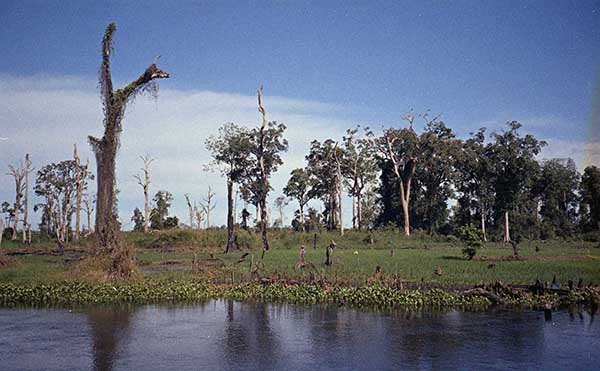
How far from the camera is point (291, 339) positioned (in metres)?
15.2

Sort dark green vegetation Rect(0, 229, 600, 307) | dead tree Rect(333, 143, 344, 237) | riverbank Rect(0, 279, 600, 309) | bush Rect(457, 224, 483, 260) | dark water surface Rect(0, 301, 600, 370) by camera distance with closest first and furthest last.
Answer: dark water surface Rect(0, 301, 600, 370) → riverbank Rect(0, 279, 600, 309) → dark green vegetation Rect(0, 229, 600, 307) → bush Rect(457, 224, 483, 260) → dead tree Rect(333, 143, 344, 237)

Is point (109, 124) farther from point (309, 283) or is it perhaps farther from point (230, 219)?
point (230, 219)

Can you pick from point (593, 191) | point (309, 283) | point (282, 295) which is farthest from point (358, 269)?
point (593, 191)

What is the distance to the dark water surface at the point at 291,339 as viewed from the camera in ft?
42.0

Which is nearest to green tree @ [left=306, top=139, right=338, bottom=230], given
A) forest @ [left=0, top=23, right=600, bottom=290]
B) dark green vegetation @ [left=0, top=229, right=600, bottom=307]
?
forest @ [left=0, top=23, right=600, bottom=290]

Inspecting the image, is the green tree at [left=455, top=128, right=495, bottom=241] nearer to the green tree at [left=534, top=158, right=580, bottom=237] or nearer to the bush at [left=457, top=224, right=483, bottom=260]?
the green tree at [left=534, top=158, right=580, bottom=237]

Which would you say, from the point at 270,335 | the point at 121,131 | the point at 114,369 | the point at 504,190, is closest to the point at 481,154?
the point at 504,190

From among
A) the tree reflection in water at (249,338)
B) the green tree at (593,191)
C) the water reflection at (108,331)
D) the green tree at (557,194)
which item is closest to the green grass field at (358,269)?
the tree reflection in water at (249,338)

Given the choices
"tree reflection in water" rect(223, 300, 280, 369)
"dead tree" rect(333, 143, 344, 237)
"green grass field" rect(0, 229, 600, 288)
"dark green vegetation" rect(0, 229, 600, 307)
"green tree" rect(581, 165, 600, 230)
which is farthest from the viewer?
"dead tree" rect(333, 143, 344, 237)

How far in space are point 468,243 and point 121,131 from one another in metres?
21.7

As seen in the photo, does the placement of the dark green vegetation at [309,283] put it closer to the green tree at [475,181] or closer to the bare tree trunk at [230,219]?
the bare tree trunk at [230,219]

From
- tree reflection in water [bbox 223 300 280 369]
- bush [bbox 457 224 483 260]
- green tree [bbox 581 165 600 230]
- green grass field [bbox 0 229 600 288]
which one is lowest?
tree reflection in water [bbox 223 300 280 369]

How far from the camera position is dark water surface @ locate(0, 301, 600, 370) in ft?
42.0

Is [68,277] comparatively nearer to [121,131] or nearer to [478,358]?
[121,131]
